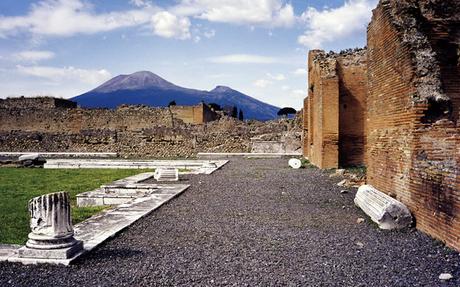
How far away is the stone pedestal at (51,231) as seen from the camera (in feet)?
15.3

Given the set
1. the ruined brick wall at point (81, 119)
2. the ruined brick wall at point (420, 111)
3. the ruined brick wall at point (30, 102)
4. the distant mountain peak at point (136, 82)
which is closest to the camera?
the ruined brick wall at point (420, 111)

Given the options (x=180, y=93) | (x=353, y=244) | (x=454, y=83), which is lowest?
(x=353, y=244)

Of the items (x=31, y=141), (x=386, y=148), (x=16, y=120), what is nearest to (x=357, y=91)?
(x=386, y=148)

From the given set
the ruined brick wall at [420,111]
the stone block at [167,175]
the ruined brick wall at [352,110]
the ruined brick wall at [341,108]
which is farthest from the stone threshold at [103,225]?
the ruined brick wall at [352,110]

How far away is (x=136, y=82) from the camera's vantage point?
372 ft

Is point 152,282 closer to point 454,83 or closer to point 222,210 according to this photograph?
point 222,210

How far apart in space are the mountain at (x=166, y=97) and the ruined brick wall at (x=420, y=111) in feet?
256

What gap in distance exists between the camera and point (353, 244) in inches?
216

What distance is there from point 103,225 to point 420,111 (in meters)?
4.60

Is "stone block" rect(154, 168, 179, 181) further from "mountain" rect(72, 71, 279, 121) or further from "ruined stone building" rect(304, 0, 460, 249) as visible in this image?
"mountain" rect(72, 71, 279, 121)

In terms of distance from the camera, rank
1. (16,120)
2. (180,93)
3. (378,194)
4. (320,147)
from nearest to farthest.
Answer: (378,194) → (320,147) → (16,120) → (180,93)

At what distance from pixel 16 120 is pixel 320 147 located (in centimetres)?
2728

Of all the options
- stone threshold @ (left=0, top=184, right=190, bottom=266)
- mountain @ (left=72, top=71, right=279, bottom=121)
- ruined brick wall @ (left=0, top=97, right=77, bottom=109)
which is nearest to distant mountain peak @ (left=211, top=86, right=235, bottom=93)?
mountain @ (left=72, top=71, right=279, bottom=121)

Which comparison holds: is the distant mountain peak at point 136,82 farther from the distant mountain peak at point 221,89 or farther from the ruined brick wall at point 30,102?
the ruined brick wall at point 30,102
